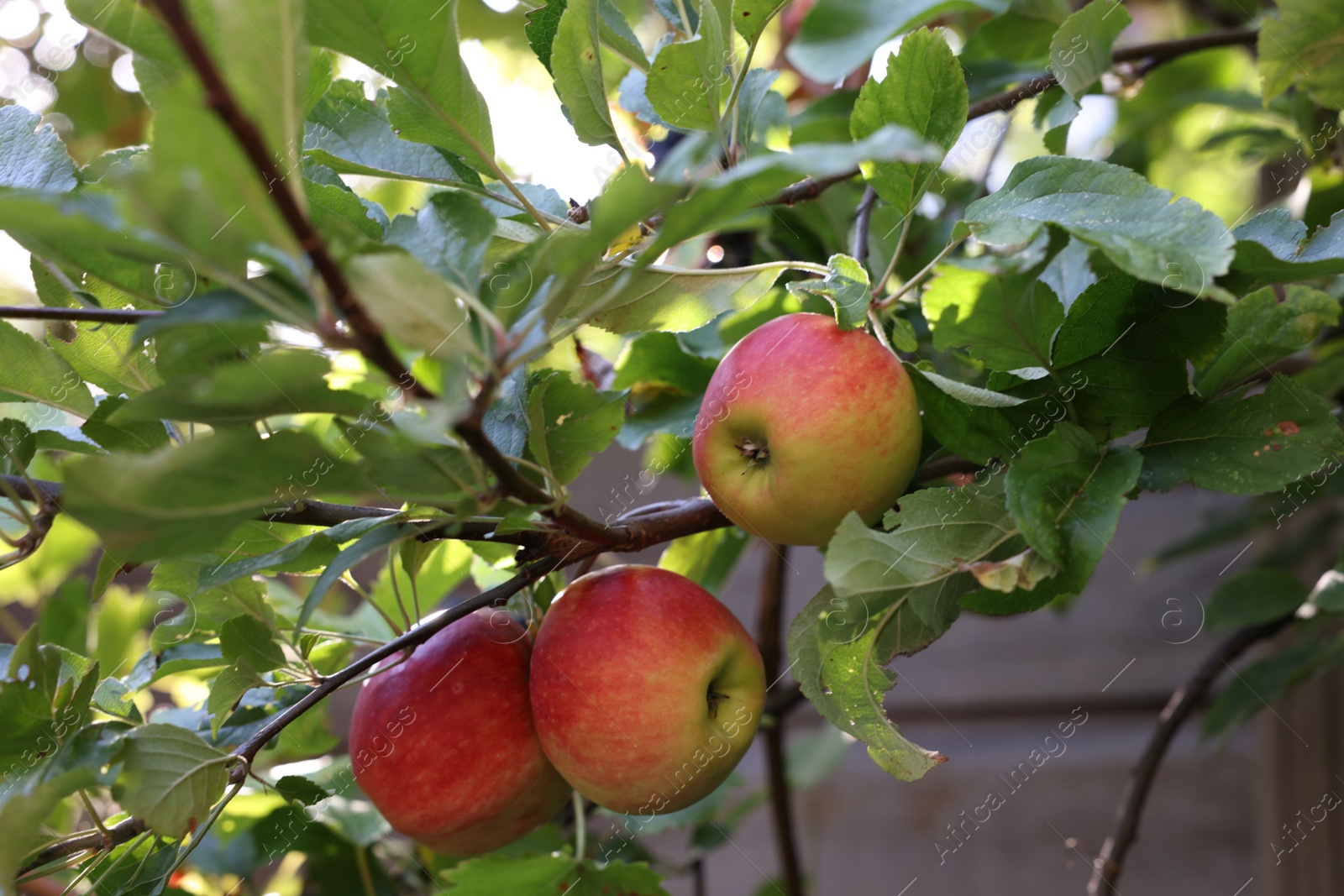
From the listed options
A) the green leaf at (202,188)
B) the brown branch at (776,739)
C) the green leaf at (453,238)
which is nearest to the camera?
the green leaf at (202,188)

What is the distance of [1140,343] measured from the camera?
1.39ft

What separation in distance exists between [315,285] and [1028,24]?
721mm

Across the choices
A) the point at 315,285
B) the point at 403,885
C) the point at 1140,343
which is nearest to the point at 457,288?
the point at 315,285

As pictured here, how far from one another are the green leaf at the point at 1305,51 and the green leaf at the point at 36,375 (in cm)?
76

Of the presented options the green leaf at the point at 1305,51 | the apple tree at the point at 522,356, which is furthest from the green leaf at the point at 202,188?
the green leaf at the point at 1305,51

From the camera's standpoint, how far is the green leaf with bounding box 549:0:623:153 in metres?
0.43

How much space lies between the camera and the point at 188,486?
261mm

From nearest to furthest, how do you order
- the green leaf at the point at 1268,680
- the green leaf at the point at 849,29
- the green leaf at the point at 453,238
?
the green leaf at the point at 453,238, the green leaf at the point at 849,29, the green leaf at the point at 1268,680

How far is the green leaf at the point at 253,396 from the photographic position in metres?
0.24

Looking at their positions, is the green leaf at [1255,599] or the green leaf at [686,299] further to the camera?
the green leaf at [1255,599]

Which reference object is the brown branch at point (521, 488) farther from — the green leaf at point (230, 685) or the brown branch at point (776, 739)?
the brown branch at point (776, 739)

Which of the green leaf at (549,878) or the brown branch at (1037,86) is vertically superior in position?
the brown branch at (1037,86)

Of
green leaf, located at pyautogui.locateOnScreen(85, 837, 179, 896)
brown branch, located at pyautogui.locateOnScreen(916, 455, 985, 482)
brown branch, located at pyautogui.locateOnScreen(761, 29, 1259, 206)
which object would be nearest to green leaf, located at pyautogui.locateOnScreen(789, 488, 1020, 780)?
brown branch, located at pyautogui.locateOnScreen(916, 455, 985, 482)

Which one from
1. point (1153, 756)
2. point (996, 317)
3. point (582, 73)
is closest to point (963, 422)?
point (996, 317)
